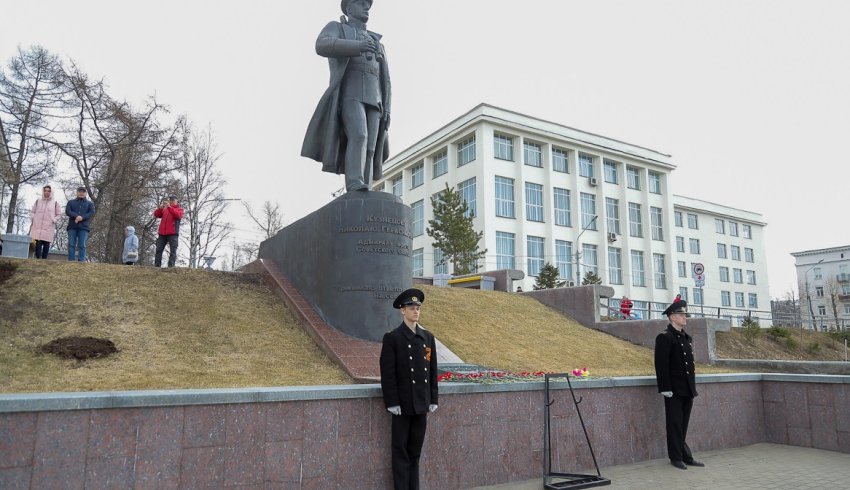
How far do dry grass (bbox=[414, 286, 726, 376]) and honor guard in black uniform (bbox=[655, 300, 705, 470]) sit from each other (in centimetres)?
263

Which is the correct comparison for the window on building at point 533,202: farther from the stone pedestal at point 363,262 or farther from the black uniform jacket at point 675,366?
the black uniform jacket at point 675,366

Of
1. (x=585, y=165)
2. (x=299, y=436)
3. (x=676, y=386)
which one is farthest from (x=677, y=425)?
(x=585, y=165)

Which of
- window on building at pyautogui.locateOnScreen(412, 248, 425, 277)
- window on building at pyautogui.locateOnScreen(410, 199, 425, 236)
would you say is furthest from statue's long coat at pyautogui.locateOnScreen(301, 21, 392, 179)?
window on building at pyautogui.locateOnScreen(410, 199, 425, 236)

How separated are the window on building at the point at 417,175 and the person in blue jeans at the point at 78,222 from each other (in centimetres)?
3791

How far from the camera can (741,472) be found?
630 cm

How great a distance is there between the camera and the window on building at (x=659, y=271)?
51625 millimetres

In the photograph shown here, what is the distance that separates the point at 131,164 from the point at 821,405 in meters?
24.6

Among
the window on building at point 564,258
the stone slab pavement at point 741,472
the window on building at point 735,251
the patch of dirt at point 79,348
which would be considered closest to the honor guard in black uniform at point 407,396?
the stone slab pavement at point 741,472

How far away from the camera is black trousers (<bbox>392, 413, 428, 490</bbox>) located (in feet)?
15.8

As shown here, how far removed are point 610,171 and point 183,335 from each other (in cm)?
4766

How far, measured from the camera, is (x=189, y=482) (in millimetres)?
4191

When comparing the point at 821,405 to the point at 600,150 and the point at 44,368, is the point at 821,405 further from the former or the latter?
the point at 600,150

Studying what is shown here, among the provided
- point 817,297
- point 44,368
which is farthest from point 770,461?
point 817,297

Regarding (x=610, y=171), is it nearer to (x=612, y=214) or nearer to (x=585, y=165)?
(x=585, y=165)
